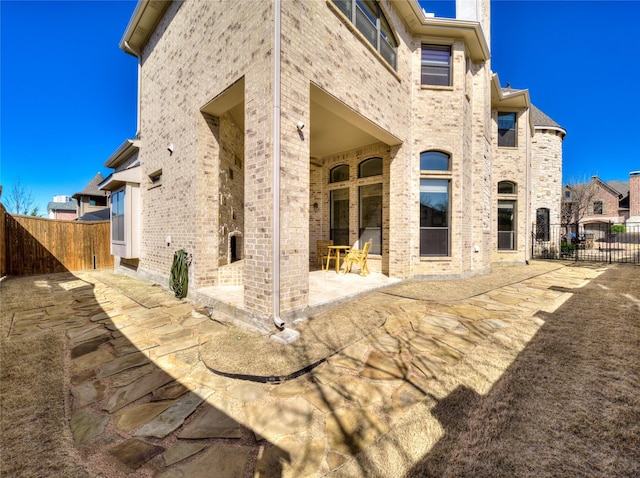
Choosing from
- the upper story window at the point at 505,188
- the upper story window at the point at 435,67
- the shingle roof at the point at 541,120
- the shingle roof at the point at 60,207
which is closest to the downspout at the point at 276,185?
the upper story window at the point at 435,67

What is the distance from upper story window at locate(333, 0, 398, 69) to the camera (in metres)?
5.46

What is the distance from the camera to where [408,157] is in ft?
23.1

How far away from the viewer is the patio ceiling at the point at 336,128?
16.3ft

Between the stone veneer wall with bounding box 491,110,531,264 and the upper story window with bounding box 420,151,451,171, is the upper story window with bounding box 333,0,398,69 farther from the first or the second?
the stone veneer wall with bounding box 491,110,531,264

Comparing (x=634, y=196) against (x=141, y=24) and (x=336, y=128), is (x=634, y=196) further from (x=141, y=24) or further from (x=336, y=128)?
(x=141, y=24)

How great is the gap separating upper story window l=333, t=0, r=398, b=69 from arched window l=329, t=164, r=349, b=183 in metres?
3.05

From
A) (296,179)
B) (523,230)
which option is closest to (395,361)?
(296,179)

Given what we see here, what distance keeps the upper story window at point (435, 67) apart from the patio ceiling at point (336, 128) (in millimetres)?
2424

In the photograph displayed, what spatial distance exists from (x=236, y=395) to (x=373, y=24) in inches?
302

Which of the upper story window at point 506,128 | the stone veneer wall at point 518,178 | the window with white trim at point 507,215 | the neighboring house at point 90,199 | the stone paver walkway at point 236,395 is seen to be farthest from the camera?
the neighboring house at point 90,199

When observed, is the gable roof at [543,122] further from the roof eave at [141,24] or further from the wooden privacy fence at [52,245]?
the wooden privacy fence at [52,245]

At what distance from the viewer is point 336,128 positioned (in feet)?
22.0

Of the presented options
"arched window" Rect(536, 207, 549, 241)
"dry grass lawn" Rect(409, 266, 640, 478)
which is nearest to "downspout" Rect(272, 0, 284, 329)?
"dry grass lawn" Rect(409, 266, 640, 478)

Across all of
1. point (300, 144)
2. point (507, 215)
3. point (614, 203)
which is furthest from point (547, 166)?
point (614, 203)
